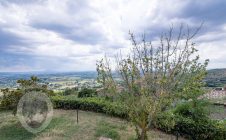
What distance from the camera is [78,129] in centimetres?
1329

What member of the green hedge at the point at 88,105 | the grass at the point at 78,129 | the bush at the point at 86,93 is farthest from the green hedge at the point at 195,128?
the bush at the point at 86,93

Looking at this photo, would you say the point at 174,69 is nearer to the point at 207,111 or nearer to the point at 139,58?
the point at 139,58

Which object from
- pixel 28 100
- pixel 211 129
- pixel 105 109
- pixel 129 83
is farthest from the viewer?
pixel 105 109

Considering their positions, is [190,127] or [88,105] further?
[88,105]

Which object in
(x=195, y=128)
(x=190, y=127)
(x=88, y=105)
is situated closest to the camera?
(x=195, y=128)

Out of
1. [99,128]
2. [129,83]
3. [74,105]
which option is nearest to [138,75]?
[129,83]

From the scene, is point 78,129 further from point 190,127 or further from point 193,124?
point 193,124

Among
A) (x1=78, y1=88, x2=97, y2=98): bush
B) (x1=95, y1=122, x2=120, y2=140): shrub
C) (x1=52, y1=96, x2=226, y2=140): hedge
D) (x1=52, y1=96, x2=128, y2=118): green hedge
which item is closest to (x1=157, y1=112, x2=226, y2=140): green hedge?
(x1=52, y1=96, x2=226, y2=140): hedge

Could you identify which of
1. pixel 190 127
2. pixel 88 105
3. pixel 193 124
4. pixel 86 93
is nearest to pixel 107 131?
pixel 190 127

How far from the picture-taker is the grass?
12.3 m

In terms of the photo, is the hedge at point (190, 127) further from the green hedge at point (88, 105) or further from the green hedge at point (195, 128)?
the green hedge at point (88, 105)

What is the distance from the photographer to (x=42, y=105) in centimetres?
1353

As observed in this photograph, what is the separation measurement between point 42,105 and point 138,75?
19.3 ft

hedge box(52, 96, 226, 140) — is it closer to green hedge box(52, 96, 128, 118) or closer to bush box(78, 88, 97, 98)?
green hedge box(52, 96, 128, 118)
